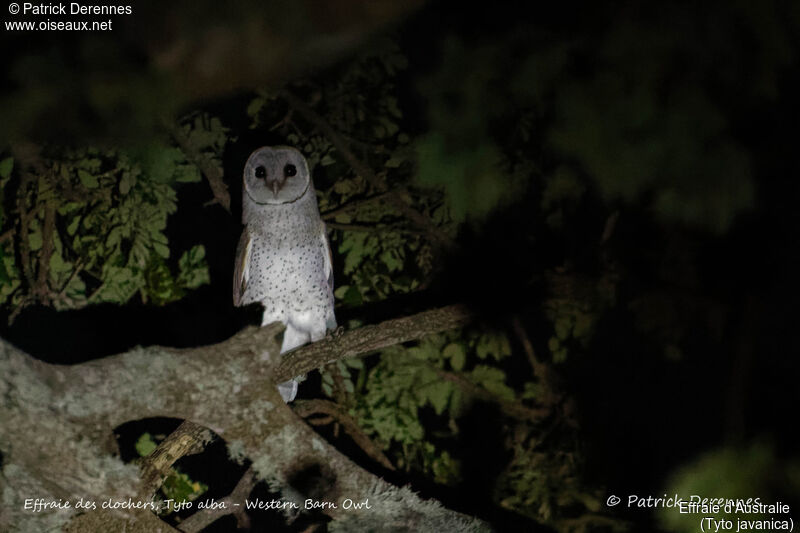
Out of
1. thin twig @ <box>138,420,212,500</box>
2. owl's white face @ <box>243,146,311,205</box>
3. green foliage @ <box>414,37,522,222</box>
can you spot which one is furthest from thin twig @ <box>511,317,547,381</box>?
green foliage @ <box>414,37,522,222</box>

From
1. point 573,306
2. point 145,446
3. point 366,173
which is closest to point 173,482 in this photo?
point 145,446

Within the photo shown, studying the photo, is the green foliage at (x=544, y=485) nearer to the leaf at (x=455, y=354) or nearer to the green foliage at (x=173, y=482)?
the leaf at (x=455, y=354)

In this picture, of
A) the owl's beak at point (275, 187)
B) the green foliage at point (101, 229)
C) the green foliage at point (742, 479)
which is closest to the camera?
the green foliage at point (742, 479)

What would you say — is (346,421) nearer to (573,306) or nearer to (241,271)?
(241,271)

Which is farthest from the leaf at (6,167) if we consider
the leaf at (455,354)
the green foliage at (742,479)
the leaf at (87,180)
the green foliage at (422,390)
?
the green foliage at (742,479)

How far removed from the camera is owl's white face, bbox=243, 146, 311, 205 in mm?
2217

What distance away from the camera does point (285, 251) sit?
7.40ft

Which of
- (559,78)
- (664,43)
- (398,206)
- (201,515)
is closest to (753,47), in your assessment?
(664,43)

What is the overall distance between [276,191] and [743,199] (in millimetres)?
1563

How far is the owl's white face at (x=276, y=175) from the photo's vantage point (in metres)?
2.22

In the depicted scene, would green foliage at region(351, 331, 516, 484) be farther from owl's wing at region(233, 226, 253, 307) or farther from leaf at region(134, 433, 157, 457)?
leaf at region(134, 433, 157, 457)

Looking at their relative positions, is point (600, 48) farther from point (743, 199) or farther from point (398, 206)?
point (398, 206)

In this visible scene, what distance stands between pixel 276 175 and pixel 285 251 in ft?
0.83

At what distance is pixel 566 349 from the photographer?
7.02 ft
